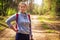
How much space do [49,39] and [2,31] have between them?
608mm

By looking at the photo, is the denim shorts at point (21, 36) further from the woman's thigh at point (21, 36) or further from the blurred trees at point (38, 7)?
the blurred trees at point (38, 7)

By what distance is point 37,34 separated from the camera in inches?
82.4

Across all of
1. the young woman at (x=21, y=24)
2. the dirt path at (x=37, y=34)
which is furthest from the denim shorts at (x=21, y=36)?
the dirt path at (x=37, y=34)

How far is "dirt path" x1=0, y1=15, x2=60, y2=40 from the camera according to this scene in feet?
6.78

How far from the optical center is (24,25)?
1.58 m

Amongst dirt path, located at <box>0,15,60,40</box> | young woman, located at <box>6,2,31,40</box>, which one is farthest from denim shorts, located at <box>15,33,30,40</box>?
dirt path, located at <box>0,15,60,40</box>

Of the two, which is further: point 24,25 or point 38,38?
point 38,38

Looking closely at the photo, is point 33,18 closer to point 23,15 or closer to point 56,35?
point 56,35

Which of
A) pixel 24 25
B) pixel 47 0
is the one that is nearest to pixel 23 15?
pixel 24 25

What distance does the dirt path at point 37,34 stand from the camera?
2066 millimetres

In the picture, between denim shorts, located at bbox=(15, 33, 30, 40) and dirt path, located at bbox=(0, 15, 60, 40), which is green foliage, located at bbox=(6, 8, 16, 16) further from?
denim shorts, located at bbox=(15, 33, 30, 40)

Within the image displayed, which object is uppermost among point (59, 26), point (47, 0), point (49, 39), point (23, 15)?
point (47, 0)

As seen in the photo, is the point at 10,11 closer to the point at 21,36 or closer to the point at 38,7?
the point at 38,7

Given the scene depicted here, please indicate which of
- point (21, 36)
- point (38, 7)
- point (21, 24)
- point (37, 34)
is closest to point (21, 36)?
point (21, 36)
